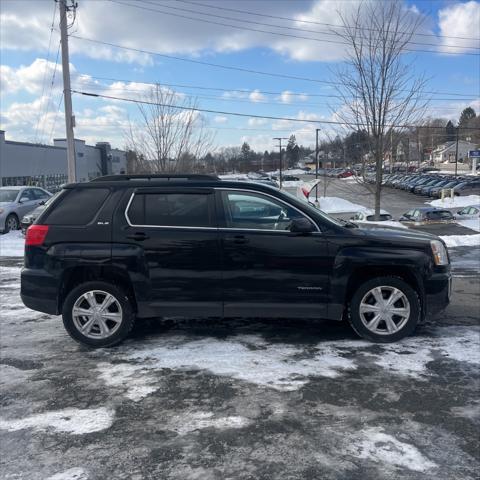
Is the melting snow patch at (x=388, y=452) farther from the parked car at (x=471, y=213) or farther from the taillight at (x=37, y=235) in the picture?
the parked car at (x=471, y=213)

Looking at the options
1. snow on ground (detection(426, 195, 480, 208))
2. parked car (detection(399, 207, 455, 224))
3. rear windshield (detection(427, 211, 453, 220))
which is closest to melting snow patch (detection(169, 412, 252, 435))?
parked car (detection(399, 207, 455, 224))

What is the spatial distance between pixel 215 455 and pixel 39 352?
2.64 meters

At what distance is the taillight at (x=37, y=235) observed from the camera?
16.4 ft

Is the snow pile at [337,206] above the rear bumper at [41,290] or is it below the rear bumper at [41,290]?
above

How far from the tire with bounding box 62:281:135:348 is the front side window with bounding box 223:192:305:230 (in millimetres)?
1342

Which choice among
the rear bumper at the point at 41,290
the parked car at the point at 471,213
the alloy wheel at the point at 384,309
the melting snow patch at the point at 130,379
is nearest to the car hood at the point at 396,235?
the alloy wheel at the point at 384,309

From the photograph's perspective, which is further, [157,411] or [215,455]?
[157,411]

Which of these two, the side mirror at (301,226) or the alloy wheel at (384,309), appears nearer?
the side mirror at (301,226)


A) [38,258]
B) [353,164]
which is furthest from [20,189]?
[353,164]

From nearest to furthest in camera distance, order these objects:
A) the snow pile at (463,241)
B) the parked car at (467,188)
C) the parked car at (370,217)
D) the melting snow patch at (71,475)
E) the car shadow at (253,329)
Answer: the melting snow patch at (71,475) → the car shadow at (253,329) → the snow pile at (463,241) → the parked car at (370,217) → the parked car at (467,188)

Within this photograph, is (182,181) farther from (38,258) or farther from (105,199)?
(38,258)

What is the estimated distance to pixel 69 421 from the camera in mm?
3508

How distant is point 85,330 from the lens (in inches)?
196

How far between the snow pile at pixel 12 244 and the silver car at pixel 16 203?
583 mm
